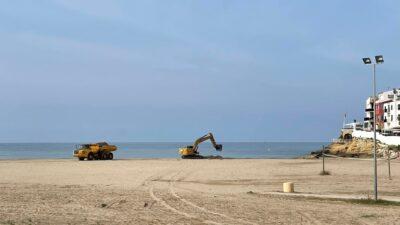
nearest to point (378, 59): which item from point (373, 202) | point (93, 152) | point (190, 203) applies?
point (373, 202)

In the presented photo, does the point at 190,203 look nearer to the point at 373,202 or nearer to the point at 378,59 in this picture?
the point at 373,202

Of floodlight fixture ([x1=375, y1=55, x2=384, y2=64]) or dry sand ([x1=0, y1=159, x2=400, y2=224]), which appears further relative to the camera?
floodlight fixture ([x1=375, y1=55, x2=384, y2=64])

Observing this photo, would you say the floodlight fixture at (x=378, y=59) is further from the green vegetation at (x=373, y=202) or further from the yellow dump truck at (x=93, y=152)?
the yellow dump truck at (x=93, y=152)

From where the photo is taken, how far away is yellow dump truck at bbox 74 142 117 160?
52938 millimetres

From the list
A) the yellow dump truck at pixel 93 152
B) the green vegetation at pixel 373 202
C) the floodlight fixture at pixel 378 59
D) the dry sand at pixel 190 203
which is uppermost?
the floodlight fixture at pixel 378 59

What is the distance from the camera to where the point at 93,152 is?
176 feet

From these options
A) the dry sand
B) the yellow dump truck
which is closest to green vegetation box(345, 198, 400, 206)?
the dry sand

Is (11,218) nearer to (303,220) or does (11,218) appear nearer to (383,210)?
(303,220)

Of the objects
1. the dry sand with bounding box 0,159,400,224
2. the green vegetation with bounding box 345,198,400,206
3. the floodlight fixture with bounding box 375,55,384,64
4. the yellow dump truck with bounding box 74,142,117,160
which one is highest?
the floodlight fixture with bounding box 375,55,384,64

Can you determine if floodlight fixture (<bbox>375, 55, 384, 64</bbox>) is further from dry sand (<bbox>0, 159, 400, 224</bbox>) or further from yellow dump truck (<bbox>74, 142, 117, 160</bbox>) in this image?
yellow dump truck (<bbox>74, 142, 117, 160</bbox>)

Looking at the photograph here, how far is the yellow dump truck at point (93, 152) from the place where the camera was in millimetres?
52938

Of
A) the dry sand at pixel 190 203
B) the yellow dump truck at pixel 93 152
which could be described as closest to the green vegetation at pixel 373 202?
the dry sand at pixel 190 203

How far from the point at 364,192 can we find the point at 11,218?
1407 cm

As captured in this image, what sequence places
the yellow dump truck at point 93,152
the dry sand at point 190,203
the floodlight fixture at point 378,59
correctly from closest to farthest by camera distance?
the dry sand at point 190,203, the floodlight fixture at point 378,59, the yellow dump truck at point 93,152
